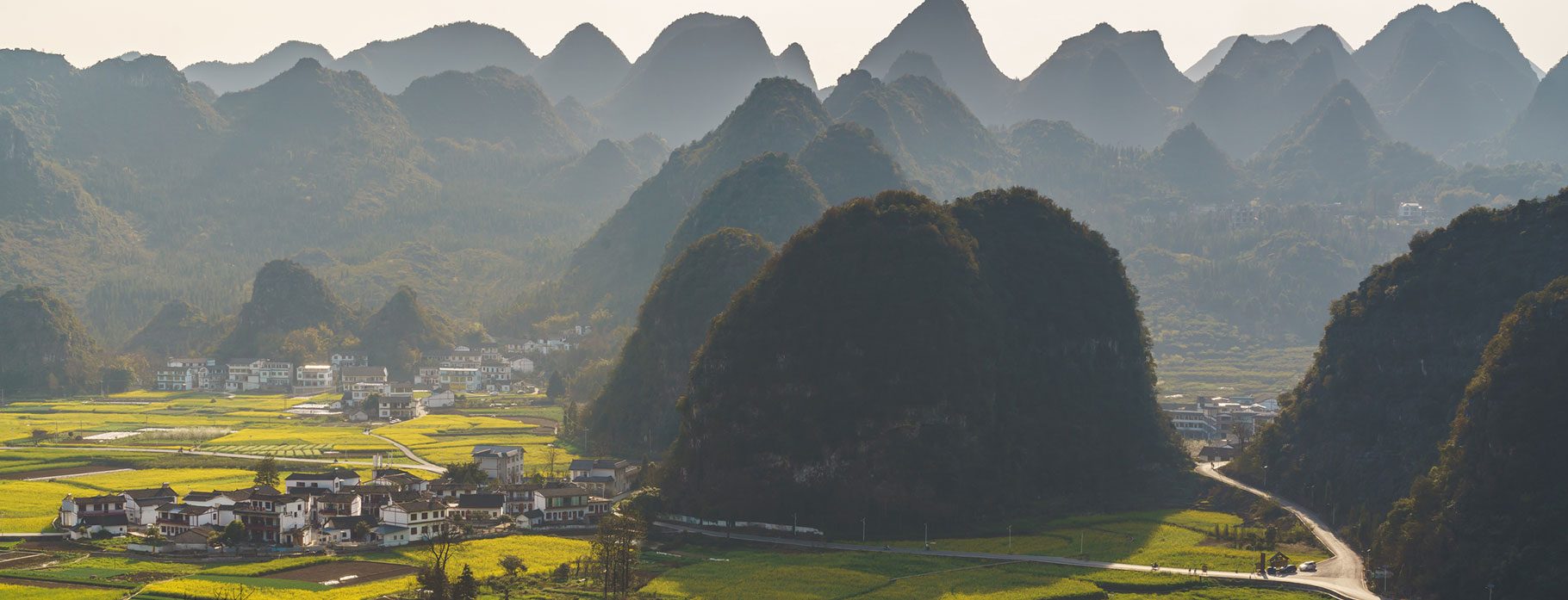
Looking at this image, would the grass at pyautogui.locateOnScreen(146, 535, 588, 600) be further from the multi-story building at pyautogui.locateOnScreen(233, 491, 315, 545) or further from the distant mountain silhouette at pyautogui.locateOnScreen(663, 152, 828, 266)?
the distant mountain silhouette at pyautogui.locateOnScreen(663, 152, 828, 266)

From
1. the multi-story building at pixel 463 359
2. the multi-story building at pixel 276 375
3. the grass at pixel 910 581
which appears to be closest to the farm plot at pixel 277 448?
the grass at pixel 910 581

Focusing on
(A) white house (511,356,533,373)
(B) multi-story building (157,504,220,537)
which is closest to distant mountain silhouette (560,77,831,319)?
(A) white house (511,356,533,373)

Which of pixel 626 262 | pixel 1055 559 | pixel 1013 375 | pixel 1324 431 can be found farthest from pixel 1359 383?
pixel 626 262

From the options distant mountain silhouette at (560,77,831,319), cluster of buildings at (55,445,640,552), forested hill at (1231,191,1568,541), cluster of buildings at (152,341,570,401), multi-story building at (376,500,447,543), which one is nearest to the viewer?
cluster of buildings at (55,445,640,552)

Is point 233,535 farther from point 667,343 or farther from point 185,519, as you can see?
point 667,343

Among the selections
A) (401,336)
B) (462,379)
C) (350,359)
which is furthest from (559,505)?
(401,336)

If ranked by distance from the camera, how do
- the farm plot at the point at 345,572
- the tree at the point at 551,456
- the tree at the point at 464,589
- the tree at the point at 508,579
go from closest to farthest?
the tree at the point at 464,589 → the tree at the point at 508,579 → the farm plot at the point at 345,572 → the tree at the point at 551,456

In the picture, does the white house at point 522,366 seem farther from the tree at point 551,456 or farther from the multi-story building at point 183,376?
the tree at point 551,456
